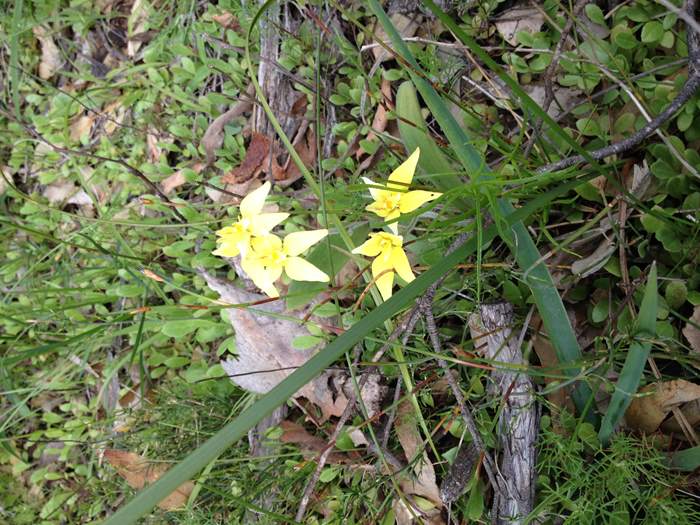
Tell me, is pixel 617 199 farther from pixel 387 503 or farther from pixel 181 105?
pixel 181 105

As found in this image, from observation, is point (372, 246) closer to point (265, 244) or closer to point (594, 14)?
point (265, 244)

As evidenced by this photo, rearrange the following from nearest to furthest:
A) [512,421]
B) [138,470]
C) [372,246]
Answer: [372,246] < [512,421] < [138,470]

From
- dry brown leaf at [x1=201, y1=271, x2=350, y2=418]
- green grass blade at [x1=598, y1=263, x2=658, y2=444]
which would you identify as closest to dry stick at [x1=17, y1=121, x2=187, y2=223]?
dry brown leaf at [x1=201, y1=271, x2=350, y2=418]

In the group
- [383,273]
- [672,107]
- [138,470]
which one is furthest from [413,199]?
[138,470]

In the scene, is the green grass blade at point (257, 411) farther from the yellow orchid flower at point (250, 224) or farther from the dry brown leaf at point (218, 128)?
the dry brown leaf at point (218, 128)

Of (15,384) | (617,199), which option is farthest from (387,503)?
(15,384)

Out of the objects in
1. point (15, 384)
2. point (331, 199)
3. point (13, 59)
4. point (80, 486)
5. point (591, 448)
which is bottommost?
point (80, 486)
